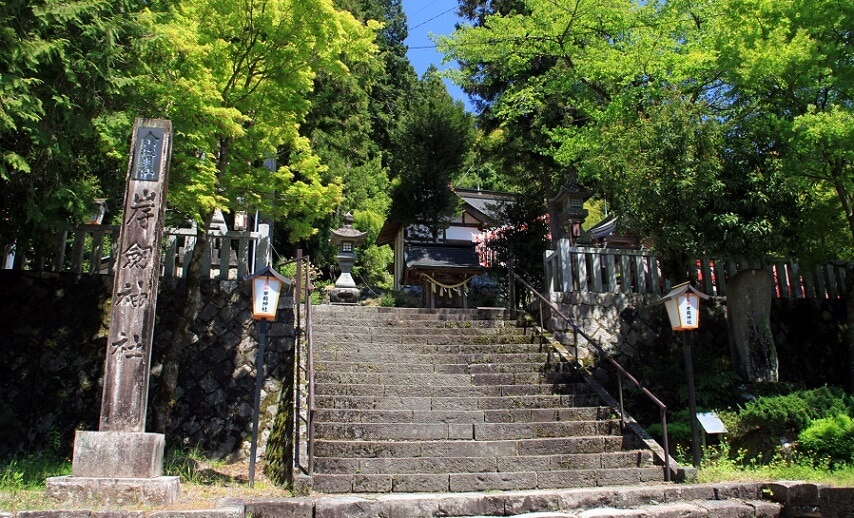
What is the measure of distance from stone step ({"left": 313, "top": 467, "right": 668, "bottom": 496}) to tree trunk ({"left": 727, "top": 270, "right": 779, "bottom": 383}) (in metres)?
3.76

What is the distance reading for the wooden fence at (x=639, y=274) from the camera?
11.2 m

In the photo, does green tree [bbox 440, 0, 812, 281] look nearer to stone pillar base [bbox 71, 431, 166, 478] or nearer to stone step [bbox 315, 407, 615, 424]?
stone step [bbox 315, 407, 615, 424]

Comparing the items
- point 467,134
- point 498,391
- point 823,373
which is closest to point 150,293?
point 498,391

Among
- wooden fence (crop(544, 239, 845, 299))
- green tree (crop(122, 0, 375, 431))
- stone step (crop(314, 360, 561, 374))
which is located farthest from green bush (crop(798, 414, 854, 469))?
green tree (crop(122, 0, 375, 431))

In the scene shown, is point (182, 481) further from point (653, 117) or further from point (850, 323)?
point (850, 323)

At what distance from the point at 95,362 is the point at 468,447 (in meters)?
6.15

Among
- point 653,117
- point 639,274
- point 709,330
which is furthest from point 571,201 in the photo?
point 709,330

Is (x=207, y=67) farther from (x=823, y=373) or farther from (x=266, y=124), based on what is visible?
(x=823, y=373)

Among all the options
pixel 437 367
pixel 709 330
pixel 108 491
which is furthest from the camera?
pixel 709 330

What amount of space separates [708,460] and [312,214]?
23.5 ft

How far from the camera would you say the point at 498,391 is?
29.1 feet

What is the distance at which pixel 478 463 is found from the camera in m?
7.16

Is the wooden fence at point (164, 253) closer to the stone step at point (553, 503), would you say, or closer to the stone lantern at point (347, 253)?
the stone lantern at point (347, 253)

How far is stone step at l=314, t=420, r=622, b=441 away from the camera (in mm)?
7523
